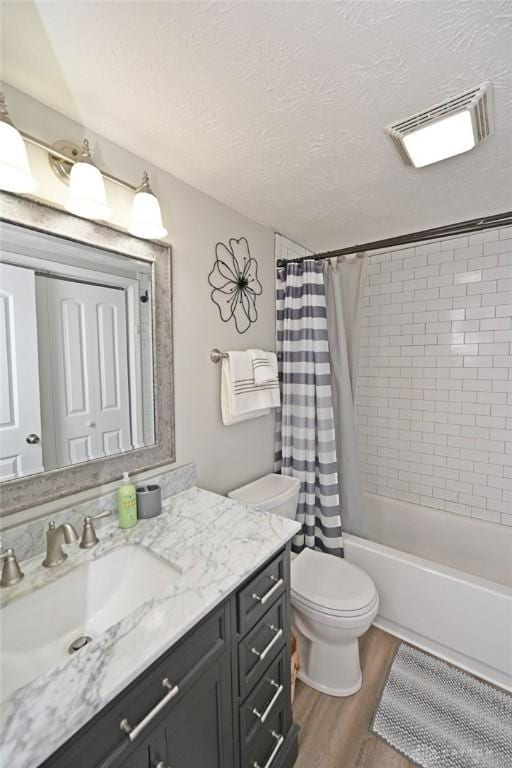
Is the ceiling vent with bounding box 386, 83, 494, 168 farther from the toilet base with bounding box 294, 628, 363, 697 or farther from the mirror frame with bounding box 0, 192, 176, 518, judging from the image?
the toilet base with bounding box 294, 628, 363, 697

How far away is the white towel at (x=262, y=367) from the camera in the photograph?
5.85 ft

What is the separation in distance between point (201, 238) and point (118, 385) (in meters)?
0.81

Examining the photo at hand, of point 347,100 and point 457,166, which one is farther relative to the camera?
point 457,166

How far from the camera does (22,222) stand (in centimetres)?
99

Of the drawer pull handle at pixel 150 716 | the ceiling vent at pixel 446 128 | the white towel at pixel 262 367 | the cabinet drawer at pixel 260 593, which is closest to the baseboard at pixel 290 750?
the cabinet drawer at pixel 260 593

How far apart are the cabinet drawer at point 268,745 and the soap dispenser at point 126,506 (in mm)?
745

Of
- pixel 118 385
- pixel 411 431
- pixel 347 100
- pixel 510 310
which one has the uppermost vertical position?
pixel 347 100

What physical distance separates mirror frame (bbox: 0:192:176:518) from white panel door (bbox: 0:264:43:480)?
0.24ft

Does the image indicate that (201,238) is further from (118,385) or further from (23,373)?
(23,373)

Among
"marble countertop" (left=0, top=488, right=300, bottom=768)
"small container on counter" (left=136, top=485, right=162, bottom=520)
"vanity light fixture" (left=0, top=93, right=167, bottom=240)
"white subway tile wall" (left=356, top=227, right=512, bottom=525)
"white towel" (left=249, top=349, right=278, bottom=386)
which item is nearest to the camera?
"marble countertop" (left=0, top=488, right=300, bottom=768)

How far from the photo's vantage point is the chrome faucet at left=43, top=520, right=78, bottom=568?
93 centimetres

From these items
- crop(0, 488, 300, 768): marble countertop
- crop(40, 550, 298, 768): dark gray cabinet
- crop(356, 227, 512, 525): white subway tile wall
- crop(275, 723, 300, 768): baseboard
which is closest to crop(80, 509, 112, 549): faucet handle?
crop(0, 488, 300, 768): marble countertop

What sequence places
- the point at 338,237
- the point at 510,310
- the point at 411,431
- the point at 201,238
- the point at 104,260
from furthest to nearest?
the point at 411,431
the point at 338,237
the point at 510,310
the point at 201,238
the point at 104,260

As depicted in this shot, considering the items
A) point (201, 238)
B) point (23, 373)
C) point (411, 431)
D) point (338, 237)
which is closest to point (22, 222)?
point (23, 373)
